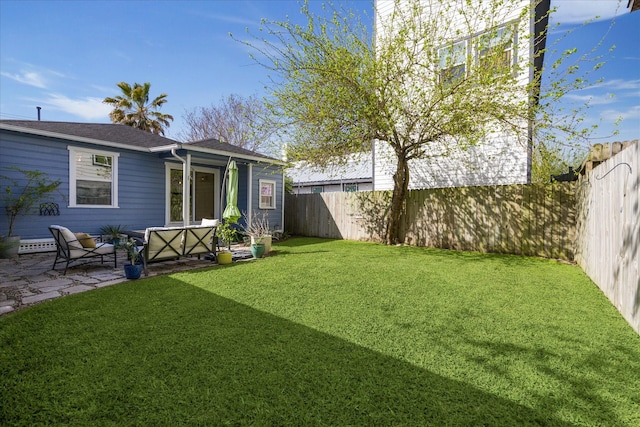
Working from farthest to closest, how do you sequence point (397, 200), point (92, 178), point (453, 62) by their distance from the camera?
point (397, 200) < point (92, 178) < point (453, 62)

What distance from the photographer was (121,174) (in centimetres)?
898

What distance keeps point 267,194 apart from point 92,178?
555 cm

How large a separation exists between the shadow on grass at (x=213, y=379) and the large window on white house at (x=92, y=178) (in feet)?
19.8

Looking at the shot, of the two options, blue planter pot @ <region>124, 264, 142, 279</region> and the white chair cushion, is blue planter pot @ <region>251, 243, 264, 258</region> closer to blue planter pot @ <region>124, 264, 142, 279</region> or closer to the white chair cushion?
blue planter pot @ <region>124, 264, 142, 279</region>

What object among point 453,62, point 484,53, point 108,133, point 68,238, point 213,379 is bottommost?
point 213,379

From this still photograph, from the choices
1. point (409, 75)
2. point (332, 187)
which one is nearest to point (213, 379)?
point (409, 75)

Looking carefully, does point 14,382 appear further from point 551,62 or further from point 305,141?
point 551,62

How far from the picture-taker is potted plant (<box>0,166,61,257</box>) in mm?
6921

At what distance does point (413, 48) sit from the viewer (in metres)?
7.56

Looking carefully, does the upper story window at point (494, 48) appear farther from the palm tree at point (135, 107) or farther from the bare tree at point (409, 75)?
the palm tree at point (135, 107)

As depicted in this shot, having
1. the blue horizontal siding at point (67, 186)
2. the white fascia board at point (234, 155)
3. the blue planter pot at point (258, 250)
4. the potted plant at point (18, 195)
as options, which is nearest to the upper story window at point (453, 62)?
the white fascia board at point (234, 155)

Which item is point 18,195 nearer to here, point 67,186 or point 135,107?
point 67,186

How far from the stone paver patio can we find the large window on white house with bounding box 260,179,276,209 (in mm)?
4512

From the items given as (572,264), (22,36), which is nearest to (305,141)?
(572,264)
